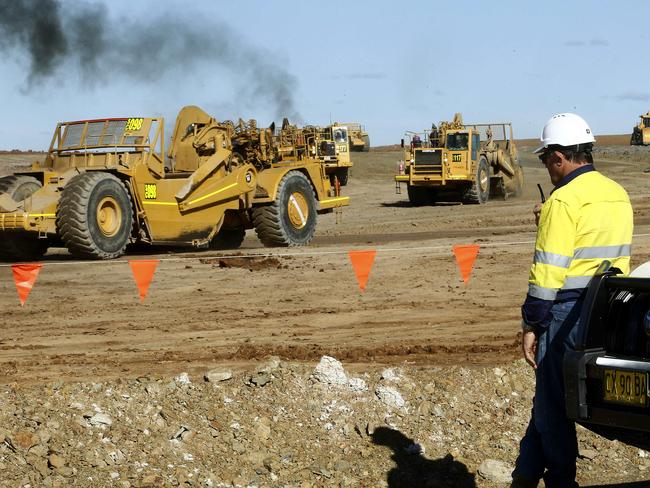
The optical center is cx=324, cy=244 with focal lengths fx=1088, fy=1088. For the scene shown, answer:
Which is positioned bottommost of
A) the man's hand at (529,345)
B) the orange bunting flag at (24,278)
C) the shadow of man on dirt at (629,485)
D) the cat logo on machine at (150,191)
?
the shadow of man on dirt at (629,485)

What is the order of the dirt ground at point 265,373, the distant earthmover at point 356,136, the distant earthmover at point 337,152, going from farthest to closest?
the distant earthmover at point 356,136, the distant earthmover at point 337,152, the dirt ground at point 265,373

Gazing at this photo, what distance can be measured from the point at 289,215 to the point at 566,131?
12569 millimetres

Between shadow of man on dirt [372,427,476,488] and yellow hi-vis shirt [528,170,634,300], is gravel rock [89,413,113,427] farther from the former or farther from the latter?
yellow hi-vis shirt [528,170,634,300]

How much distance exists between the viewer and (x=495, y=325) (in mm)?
11016

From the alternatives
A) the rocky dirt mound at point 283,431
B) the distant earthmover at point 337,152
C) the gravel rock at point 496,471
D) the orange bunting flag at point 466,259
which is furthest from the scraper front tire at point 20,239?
the distant earthmover at point 337,152

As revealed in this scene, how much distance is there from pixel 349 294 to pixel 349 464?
561 cm

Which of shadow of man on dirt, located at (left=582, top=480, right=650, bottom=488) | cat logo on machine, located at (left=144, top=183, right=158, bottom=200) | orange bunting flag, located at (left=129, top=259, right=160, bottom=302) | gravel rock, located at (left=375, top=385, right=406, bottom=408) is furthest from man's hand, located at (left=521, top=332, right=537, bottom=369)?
cat logo on machine, located at (left=144, top=183, right=158, bottom=200)

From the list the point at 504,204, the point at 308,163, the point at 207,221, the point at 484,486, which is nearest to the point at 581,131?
the point at 484,486

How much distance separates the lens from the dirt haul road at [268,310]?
9539 millimetres

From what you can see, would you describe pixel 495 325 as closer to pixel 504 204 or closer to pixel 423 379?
pixel 423 379

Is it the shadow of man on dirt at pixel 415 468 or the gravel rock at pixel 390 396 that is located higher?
the gravel rock at pixel 390 396

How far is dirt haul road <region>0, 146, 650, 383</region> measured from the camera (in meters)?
9.54

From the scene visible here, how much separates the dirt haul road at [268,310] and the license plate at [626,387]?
4.23 metres

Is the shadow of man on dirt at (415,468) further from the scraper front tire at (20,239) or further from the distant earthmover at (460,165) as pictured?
the distant earthmover at (460,165)
